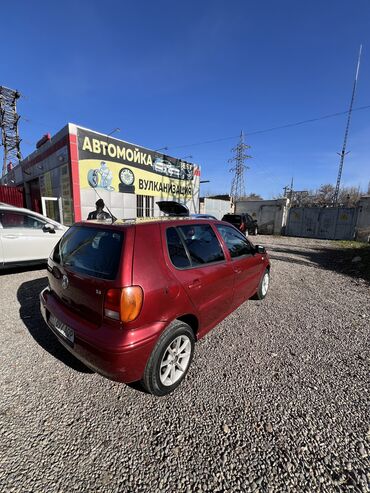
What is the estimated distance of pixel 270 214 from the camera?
20.7 m

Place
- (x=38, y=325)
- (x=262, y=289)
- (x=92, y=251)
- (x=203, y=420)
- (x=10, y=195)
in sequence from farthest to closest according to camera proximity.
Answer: (x=10, y=195)
(x=262, y=289)
(x=38, y=325)
(x=92, y=251)
(x=203, y=420)

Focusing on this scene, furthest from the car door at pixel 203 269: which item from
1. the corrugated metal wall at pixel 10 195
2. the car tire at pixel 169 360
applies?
the corrugated metal wall at pixel 10 195

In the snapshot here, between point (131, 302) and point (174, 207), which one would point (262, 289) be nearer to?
point (174, 207)

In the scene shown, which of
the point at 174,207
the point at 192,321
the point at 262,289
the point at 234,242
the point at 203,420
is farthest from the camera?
the point at 174,207

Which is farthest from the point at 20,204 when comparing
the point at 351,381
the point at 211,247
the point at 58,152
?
the point at 351,381

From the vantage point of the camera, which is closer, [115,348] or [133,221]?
[115,348]

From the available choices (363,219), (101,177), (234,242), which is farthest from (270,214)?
(234,242)

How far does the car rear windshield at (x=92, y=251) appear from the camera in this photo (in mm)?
1872

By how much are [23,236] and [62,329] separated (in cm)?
420

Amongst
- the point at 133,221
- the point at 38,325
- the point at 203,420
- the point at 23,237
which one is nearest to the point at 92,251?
the point at 133,221

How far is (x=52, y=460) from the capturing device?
153cm

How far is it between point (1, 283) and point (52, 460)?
453 cm

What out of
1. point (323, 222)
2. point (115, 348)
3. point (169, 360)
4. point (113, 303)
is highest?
point (323, 222)

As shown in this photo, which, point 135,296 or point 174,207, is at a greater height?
point 174,207
